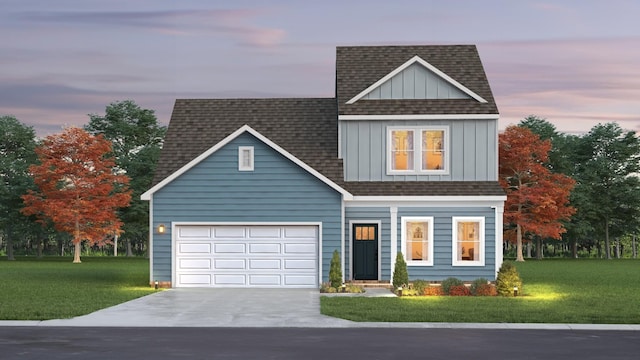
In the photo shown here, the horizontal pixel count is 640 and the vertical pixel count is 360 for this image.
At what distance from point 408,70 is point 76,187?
1423 inches

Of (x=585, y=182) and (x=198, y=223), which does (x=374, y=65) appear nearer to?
(x=198, y=223)

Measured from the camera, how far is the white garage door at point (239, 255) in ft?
111

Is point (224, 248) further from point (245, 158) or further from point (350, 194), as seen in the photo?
point (350, 194)

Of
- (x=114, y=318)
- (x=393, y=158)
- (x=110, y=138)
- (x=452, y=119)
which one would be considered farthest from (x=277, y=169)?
(x=110, y=138)

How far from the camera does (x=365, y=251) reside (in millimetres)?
34500

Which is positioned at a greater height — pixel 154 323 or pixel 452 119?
pixel 452 119

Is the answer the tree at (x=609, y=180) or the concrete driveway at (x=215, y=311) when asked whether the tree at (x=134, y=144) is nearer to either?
the tree at (x=609, y=180)

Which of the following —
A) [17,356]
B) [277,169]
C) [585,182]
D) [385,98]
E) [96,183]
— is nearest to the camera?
[17,356]

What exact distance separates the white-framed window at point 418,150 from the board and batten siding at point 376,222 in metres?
1.79

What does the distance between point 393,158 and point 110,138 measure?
173ft

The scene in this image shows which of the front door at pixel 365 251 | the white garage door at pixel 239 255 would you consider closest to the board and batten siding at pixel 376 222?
the front door at pixel 365 251

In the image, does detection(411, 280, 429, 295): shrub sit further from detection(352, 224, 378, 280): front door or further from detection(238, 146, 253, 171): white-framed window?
detection(238, 146, 253, 171): white-framed window

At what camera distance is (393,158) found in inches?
1394

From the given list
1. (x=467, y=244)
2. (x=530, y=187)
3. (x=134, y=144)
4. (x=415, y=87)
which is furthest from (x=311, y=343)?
(x=134, y=144)
